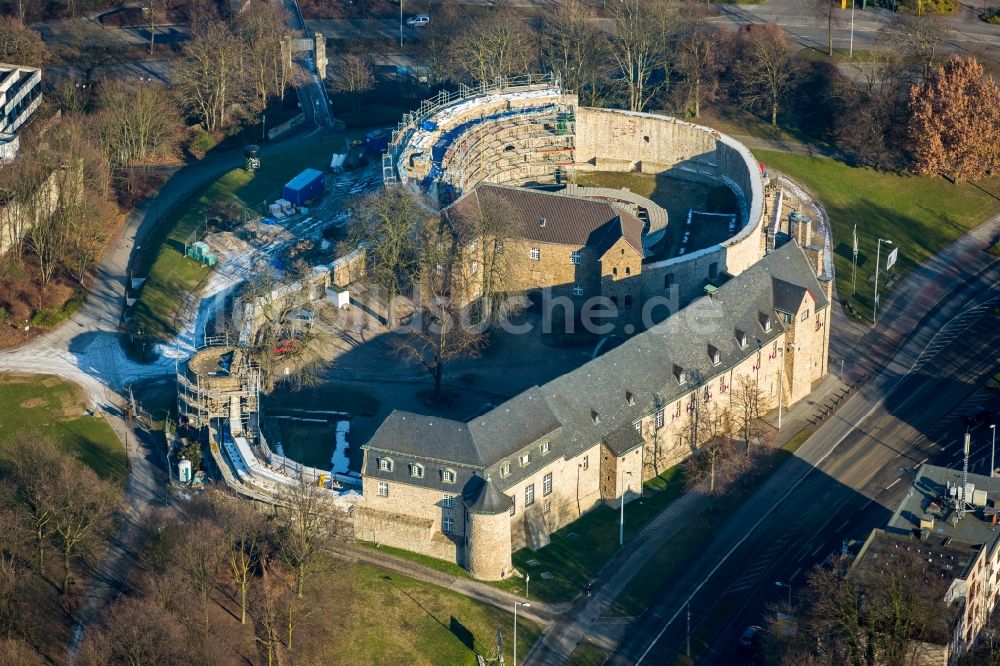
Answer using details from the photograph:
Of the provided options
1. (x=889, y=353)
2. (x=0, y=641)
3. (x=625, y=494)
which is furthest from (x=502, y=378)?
(x=0, y=641)

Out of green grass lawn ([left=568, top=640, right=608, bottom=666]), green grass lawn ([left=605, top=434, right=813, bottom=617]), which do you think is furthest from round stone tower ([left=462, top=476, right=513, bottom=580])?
green grass lawn ([left=568, top=640, right=608, bottom=666])

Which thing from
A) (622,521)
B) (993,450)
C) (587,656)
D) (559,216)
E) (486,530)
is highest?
(559,216)

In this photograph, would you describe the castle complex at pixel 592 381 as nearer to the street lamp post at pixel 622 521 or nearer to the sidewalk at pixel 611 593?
the street lamp post at pixel 622 521

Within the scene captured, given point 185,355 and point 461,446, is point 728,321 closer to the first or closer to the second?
point 461,446

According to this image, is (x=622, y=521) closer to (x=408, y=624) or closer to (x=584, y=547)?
(x=584, y=547)

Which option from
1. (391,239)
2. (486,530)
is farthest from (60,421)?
(486,530)

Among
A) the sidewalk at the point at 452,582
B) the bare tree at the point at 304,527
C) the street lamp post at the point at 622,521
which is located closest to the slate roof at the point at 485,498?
the sidewalk at the point at 452,582

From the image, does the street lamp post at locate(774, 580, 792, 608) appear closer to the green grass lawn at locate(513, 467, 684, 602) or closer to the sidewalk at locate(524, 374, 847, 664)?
the sidewalk at locate(524, 374, 847, 664)
